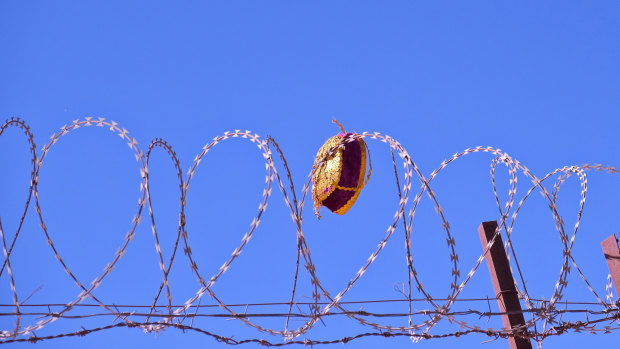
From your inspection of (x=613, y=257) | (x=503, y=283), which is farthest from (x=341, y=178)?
(x=613, y=257)

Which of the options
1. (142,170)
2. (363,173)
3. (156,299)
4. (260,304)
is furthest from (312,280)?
(363,173)

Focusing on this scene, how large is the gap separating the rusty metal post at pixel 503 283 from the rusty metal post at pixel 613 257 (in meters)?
1.92

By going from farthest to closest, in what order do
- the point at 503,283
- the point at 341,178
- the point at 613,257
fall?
1. the point at 341,178
2. the point at 613,257
3. the point at 503,283

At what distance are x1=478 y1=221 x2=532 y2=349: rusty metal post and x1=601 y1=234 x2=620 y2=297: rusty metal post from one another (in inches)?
75.6

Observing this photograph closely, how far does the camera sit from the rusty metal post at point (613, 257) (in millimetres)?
11836

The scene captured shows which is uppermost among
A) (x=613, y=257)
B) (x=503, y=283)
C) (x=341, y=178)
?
(x=341, y=178)

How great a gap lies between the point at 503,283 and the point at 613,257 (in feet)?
6.93

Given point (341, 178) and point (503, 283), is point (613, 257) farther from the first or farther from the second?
point (341, 178)

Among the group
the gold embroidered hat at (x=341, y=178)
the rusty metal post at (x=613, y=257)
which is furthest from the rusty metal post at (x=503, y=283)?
the gold embroidered hat at (x=341, y=178)

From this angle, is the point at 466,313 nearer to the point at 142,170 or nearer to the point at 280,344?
the point at 280,344

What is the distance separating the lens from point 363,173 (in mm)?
14070

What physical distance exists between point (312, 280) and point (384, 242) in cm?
101

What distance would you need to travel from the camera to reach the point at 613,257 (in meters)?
12.0

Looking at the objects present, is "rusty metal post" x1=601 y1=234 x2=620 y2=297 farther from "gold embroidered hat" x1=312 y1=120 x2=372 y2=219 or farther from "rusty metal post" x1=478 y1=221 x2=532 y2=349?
"gold embroidered hat" x1=312 y1=120 x2=372 y2=219
